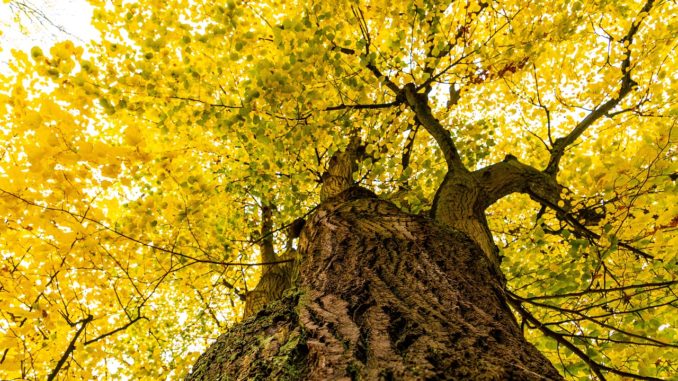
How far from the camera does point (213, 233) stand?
641cm

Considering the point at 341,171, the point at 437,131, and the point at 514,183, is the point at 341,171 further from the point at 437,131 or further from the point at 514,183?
the point at 514,183

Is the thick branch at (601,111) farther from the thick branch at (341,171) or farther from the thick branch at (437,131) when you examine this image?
the thick branch at (341,171)

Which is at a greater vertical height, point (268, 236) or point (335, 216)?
point (268, 236)

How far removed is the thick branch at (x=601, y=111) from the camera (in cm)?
464

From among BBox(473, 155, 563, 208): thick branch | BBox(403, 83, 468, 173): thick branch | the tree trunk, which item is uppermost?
BBox(403, 83, 468, 173): thick branch

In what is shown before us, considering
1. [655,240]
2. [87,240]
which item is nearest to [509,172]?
[655,240]

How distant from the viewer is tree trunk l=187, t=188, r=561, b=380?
3.72ft

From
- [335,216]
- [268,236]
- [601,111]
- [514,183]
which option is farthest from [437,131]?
[268,236]

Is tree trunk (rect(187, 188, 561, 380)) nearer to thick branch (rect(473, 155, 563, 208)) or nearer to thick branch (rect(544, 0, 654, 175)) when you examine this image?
thick branch (rect(473, 155, 563, 208))

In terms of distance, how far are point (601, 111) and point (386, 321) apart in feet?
18.0

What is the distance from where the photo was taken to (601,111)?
527 cm

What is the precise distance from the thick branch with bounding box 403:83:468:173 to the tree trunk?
1772 millimetres

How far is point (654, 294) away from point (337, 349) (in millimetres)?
4935

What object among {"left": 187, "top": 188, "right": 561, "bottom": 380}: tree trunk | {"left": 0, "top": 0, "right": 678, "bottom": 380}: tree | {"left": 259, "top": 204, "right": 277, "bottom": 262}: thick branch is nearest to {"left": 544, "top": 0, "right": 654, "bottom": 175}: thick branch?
{"left": 0, "top": 0, "right": 678, "bottom": 380}: tree
